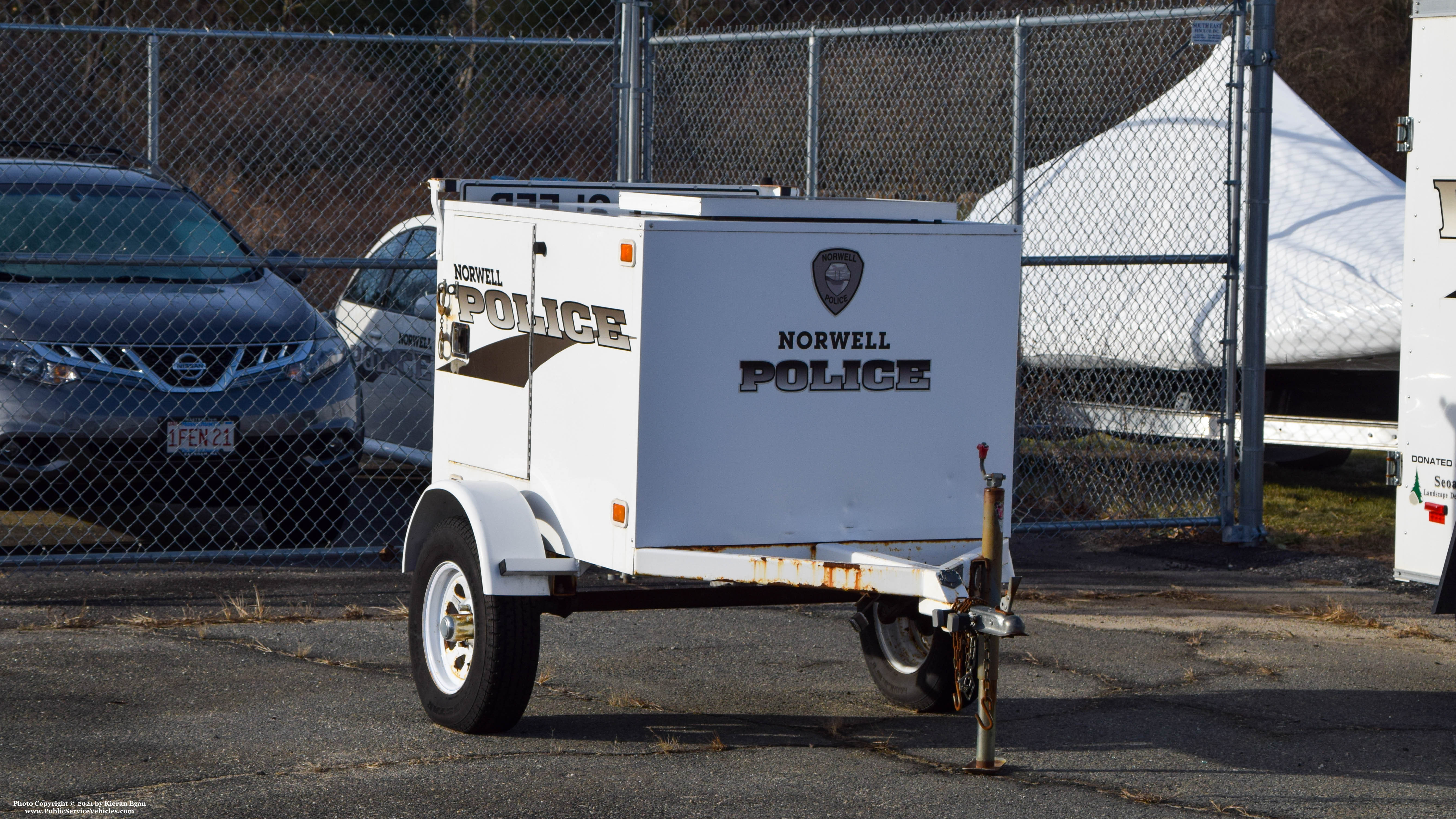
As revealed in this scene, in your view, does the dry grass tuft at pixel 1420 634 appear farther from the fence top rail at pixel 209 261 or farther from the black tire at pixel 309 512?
the black tire at pixel 309 512

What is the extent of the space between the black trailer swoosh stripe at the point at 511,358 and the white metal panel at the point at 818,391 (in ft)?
1.56

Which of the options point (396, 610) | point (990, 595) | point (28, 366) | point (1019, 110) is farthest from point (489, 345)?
point (1019, 110)

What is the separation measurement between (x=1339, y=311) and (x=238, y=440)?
6.64m

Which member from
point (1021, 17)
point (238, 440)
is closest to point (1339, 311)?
point (1021, 17)

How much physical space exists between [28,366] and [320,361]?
55.3 inches

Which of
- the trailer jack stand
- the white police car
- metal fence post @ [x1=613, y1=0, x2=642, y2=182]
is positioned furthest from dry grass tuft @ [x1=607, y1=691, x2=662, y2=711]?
the white police car

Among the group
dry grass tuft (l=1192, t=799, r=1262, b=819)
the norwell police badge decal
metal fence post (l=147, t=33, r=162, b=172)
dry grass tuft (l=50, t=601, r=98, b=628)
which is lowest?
dry grass tuft (l=1192, t=799, r=1262, b=819)

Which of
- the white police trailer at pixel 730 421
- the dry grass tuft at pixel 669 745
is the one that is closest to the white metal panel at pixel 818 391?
the white police trailer at pixel 730 421

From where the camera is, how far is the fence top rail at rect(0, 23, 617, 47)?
7941 mm

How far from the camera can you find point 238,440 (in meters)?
7.98

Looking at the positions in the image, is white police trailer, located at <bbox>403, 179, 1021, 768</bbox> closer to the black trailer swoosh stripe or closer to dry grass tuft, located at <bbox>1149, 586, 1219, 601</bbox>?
the black trailer swoosh stripe

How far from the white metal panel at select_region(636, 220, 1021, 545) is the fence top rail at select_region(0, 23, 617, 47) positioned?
3.68 m

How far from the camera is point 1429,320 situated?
669 cm

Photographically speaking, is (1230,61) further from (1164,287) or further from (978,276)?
(978,276)
